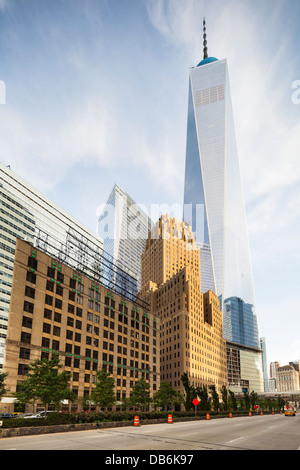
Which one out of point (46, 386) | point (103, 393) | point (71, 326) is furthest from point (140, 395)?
point (46, 386)

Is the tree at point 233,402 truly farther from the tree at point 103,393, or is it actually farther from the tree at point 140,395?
the tree at point 103,393

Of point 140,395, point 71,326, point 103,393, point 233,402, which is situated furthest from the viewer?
point 233,402

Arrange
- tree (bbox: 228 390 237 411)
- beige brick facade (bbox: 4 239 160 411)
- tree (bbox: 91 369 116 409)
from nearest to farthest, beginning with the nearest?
tree (bbox: 91 369 116 409) → beige brick facade (bbox: 4 239 160 411) → tree (bbox: 228 390 237 411)

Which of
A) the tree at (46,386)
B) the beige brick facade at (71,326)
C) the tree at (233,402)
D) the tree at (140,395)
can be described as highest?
the beige brick facade at (71,326)

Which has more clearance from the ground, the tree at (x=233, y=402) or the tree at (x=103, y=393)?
the tree at (x=103, y=393)

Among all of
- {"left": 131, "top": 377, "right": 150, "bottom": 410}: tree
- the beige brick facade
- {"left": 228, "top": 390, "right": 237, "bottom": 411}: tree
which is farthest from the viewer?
{"left": 228, "top": 390, "right": 237, "bottom": 411}: tree

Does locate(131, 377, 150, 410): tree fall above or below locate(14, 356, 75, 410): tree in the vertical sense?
below

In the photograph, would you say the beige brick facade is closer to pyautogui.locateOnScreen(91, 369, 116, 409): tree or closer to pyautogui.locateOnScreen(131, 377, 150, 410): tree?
pyautogui.locateOnScreen(131, 377, 150, 410): tree

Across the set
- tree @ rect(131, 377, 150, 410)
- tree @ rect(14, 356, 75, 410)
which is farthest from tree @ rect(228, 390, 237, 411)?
tree @ rect(14, 356, 75, 410)

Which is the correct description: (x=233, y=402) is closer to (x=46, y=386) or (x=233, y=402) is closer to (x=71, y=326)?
(x=71, y=326)

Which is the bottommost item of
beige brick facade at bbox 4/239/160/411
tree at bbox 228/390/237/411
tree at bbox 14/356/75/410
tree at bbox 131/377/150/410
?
tree at bbox 228/390/237/411

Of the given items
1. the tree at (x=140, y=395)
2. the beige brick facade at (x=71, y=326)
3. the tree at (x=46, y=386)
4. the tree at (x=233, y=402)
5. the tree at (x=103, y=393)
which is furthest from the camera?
the tree at (x=233, y=402)

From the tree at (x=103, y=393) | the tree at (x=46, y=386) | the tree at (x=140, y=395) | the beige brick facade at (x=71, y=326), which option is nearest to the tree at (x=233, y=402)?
the beige brick facade at (x=71, y=326)
